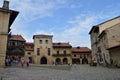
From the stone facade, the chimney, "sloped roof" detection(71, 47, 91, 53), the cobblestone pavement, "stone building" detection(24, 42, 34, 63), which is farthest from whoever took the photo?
"sloped roof" detection(71, 47, 91, 53)

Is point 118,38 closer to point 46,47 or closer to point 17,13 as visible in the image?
point 17,13

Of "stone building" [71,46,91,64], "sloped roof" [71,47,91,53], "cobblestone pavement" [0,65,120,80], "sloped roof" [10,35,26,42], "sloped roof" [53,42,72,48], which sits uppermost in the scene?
"sloped roof" [10,35,26,42]

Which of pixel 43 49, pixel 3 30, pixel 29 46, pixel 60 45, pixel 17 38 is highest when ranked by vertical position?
pixel 17 38

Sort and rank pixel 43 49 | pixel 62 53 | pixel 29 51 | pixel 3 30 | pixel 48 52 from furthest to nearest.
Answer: pixel 62 53, pixel 29 51, pixel 48 52, pixel 43 49, pixel 3 30

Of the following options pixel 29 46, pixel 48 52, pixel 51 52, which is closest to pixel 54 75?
pixel 48 52

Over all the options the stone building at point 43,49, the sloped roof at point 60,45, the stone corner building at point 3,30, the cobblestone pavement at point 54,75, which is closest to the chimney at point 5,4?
the stone corner building at point 3,30

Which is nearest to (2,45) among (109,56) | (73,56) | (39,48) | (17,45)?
(109,56)

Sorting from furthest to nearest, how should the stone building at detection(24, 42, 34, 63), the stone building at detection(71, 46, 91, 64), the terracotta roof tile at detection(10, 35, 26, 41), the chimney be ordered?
the stone building at detection(71, 46, 91, 64), the stone building at detection(24, 42, 34, 63), the terracotta roof tile at detection(10, 35, 26, 41), the chimney

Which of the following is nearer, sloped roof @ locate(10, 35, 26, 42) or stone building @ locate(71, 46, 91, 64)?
sloped roof @ locate(10, 35, 26, 42)

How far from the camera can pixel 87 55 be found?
2685 inches

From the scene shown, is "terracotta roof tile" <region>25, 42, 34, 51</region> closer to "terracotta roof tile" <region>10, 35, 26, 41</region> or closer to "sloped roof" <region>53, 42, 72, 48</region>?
"terracotta roof tile" <region>10, 35, 26, 41</region>

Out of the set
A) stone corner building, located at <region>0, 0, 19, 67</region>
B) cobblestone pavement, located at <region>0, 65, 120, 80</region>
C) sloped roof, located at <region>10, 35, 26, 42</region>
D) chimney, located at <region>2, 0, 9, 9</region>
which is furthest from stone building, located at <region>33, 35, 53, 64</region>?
cobblestone pavement, located at <region>0, 65, 120, 80</region>

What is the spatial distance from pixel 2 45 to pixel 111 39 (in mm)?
20106

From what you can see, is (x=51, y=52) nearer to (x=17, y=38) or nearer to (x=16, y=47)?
(x=16, y=47)
